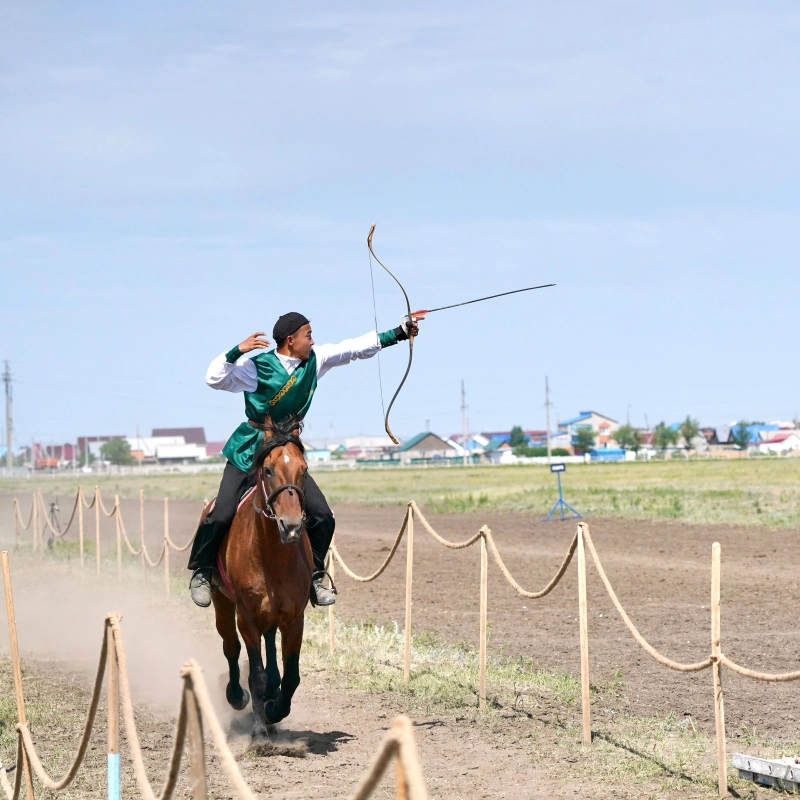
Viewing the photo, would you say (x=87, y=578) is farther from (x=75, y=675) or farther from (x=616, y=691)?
(x=616, y=691)

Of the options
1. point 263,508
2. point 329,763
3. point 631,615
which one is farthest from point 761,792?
point 631,615

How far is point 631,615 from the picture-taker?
13.1m

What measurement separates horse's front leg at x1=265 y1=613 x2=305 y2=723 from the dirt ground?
36 centimetres

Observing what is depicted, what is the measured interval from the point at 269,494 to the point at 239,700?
232 centimetres

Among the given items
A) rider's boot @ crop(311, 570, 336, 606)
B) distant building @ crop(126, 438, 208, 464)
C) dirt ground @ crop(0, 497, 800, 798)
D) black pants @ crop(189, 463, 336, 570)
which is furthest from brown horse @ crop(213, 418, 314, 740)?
distant building @ crop(126, 438, 208, 464)

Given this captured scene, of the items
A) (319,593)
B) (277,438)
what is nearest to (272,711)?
(319,593)

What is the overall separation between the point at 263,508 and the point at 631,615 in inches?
276

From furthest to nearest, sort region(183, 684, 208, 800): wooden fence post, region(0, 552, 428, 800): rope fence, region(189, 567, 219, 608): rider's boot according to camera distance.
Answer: region(189, 567, 219, 608): rider's boot → region(183, 684, 208, 800): wooden fence post → region(0, 552, 428, 800): rope fence

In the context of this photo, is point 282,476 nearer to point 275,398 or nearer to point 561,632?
point 275,398

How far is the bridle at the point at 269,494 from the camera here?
23.3 ft

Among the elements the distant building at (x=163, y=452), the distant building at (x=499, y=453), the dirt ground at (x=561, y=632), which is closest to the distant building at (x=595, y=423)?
the distant building at (x=499, y=453)

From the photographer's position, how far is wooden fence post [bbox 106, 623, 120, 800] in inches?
198

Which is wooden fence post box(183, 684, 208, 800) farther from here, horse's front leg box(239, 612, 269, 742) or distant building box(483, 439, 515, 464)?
distant building box(483, 439, 515, 464)

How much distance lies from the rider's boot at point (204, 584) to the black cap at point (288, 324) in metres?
1.81
